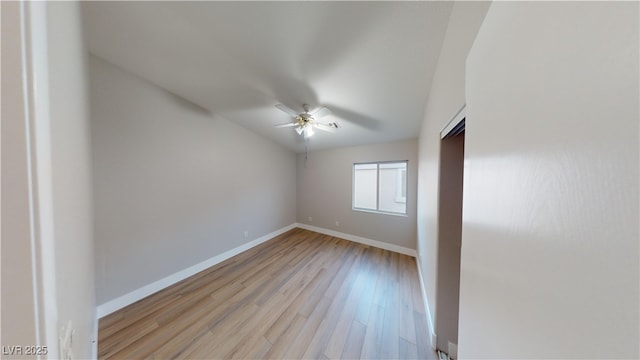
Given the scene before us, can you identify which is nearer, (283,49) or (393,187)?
(283,49)

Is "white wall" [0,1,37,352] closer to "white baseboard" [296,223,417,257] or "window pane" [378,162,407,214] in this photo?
"white baseboard" [296,223,417,257]

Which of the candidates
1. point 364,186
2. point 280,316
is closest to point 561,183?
point 280,316

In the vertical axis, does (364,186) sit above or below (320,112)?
below

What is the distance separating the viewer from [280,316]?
1812 millimetres

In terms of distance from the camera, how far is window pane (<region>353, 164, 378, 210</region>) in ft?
12.2

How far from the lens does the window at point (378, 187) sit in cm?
353

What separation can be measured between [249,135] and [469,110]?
→ 127 inches

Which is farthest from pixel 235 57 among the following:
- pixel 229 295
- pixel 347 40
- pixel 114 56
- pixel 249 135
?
pixel 229 295

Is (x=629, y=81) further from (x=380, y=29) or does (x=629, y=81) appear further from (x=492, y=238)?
(x=380, y=29)

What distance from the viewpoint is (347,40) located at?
1.34 m

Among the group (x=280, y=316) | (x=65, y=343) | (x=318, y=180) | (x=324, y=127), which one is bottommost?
(x=280, y=316)

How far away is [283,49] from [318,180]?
112 inches

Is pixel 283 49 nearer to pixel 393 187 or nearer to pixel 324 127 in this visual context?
pixel 324 127

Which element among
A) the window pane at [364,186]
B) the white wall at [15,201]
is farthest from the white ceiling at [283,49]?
the window pane at [364,186]
